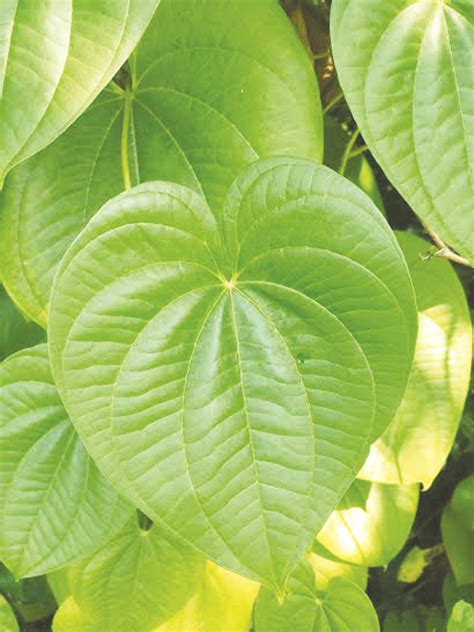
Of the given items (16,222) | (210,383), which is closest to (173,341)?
(210,383)

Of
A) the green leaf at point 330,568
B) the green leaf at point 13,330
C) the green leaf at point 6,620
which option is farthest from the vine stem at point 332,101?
the green leaf at point 6,620

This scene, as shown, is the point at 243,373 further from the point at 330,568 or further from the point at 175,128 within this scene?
the point at 330,568

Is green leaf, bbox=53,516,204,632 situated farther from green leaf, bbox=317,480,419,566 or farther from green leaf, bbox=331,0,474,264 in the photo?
green leaf, bbox=331,0,474,264

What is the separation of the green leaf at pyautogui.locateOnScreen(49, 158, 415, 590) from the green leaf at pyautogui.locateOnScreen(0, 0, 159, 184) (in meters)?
0.07

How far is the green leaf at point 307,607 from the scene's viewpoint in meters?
0.89

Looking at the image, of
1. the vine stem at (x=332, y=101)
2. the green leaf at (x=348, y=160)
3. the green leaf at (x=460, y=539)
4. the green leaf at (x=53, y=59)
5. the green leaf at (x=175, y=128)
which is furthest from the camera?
the green leaf at (x=460, y=539)

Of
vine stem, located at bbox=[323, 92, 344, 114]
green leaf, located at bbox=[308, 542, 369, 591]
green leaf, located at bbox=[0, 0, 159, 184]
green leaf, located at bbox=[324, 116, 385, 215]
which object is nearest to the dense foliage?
green leaf, located at bbox=[0, 0, 159, 184]

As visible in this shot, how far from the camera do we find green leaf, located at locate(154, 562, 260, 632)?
953 mm

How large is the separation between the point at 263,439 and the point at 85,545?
27 cm

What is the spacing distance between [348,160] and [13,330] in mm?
468

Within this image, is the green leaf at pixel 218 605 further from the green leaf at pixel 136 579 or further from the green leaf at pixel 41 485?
the green leaf at pixel 41 485

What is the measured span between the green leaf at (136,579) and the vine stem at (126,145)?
0.41 m

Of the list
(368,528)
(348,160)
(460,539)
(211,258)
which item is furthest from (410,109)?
(460,539)

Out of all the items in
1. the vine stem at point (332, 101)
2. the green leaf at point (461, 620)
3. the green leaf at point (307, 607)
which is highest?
the vine stem at point (332, 101)
